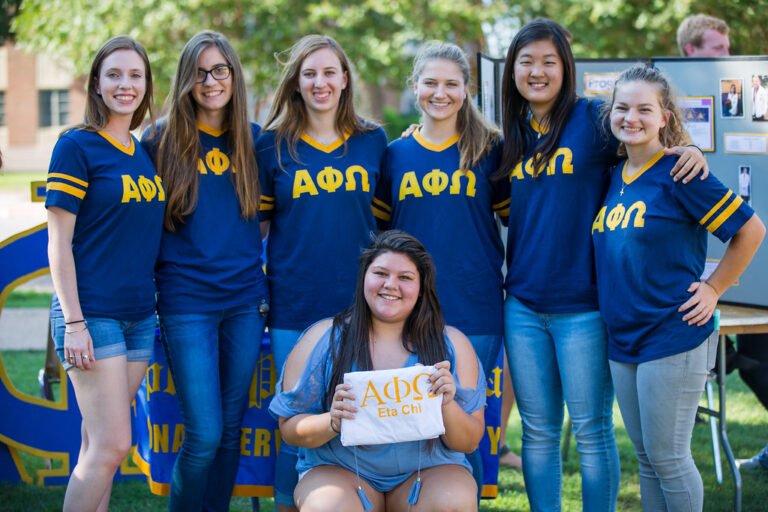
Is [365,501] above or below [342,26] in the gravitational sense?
below

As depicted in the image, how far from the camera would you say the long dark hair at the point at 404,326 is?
3166 millimetres

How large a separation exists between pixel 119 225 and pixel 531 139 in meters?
1.60

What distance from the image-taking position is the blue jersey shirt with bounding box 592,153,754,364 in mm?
3068

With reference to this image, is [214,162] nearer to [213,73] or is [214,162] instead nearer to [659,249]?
[213,73]

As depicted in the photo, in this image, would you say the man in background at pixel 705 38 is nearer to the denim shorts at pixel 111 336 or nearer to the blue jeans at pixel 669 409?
the blue jeans at pixel 669 409

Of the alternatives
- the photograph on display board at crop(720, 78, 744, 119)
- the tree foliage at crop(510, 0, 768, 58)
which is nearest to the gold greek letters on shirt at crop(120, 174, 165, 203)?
the photograph on display board at crop(720, 78, 744, 119)

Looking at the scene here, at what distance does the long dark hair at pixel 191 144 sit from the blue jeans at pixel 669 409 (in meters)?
1.58

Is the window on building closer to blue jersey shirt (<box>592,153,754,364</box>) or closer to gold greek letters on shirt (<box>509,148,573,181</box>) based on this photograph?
gold greek letters on shirt (<box>509,148,573,181</box>)

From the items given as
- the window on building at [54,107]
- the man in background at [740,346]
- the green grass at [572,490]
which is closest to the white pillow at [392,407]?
the green grass at [572,490]

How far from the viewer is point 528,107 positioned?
3.61m

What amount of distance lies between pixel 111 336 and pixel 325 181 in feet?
3.31

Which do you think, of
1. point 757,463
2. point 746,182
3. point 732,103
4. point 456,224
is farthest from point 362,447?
point 757,463

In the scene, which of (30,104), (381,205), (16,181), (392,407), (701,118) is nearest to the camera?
(392,407)

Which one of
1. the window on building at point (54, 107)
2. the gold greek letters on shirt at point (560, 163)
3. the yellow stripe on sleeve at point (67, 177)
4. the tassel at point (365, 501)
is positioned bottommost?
the tassel at point (365, 501)
